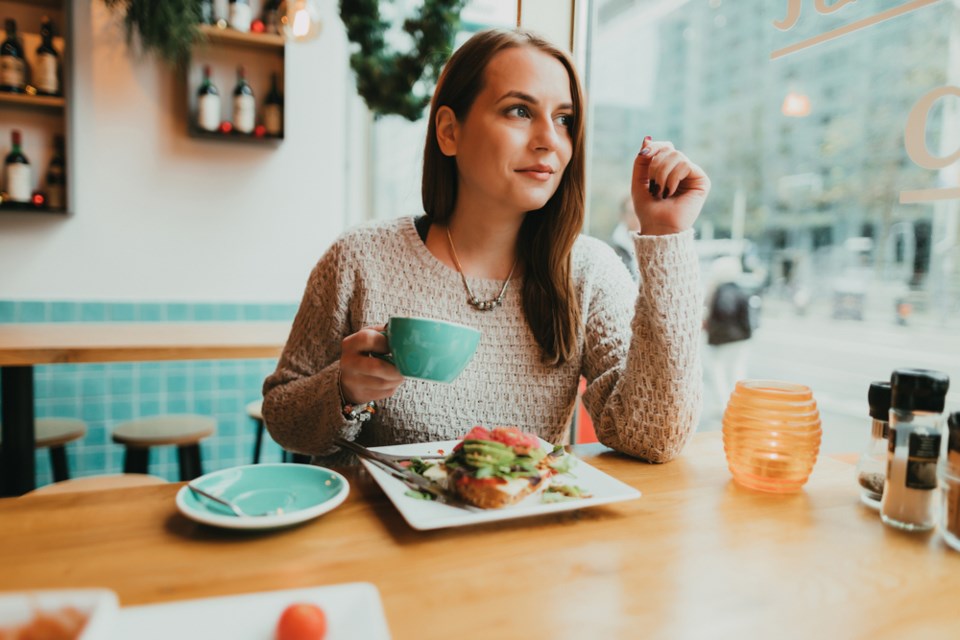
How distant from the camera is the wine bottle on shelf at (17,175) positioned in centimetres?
289

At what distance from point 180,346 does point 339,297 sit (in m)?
1.20

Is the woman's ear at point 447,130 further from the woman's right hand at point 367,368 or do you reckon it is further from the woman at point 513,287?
the woman's right hand at point 367,368

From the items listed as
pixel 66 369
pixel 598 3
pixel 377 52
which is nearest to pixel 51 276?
pixel 66 369

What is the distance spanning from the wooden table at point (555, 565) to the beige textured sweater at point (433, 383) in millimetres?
343

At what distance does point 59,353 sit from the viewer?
208 centimetres

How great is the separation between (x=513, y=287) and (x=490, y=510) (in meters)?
0.68

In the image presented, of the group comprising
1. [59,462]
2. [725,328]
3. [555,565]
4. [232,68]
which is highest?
[232,68]

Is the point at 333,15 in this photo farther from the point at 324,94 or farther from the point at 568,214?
the point at 568,214

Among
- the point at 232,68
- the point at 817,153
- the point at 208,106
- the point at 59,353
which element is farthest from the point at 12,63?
the point at 817,153

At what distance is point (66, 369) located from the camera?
3.20m

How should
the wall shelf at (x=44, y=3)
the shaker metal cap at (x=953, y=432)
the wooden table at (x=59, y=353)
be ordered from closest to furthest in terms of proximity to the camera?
the shaker metal cap at (x=953, y=432) < the wooden table at (x=59, y=353) < the wall shelf at (x=44, y=3)

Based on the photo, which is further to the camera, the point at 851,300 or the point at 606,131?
the point at 606,131

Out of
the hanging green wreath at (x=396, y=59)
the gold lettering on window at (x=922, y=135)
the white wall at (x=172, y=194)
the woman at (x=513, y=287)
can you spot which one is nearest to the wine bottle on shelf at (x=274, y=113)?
the white wall at (x=172, y=194)

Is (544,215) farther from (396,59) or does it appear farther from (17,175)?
(17,175)
